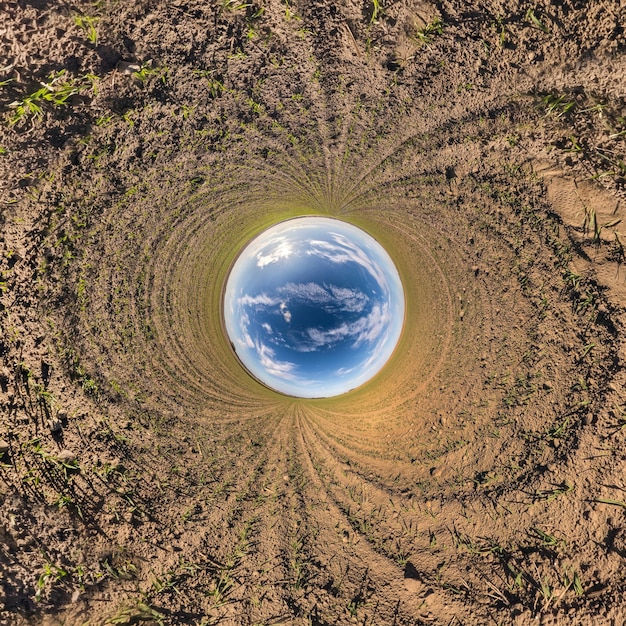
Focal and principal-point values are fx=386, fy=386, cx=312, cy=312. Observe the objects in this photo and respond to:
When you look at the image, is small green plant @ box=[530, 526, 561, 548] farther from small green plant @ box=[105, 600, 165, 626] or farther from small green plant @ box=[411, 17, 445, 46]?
small green plant @ box=[411, 17, 445, 46]

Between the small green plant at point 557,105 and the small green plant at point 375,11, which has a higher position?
the small green plant at point 375,11

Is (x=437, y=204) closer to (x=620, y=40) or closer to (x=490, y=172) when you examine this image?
(x=490, y=172)

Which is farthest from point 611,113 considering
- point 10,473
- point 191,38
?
point 10,473

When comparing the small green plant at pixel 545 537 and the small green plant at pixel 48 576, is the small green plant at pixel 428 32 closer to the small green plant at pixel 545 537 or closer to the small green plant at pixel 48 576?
the small green plant at pixel 545 537

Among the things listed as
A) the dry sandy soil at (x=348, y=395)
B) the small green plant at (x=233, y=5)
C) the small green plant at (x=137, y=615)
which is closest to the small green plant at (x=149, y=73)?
the dry sandy soil at (x=348, y=395)

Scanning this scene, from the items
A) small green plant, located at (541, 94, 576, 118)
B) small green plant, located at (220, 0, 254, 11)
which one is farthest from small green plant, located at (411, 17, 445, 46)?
small green plant, located at (220, 0, 254, 11)

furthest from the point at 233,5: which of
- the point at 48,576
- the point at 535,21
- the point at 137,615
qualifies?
the point at 137,615
